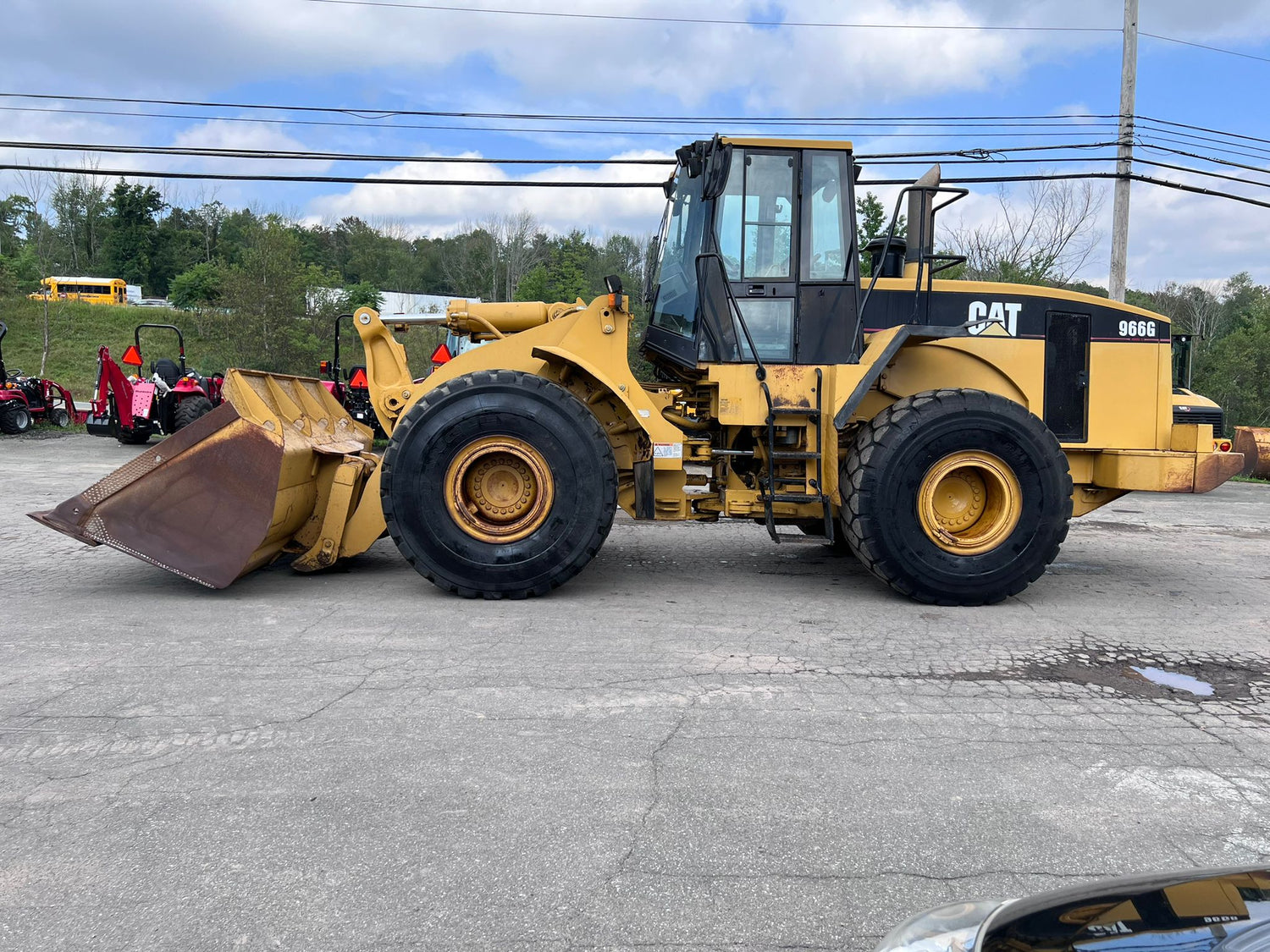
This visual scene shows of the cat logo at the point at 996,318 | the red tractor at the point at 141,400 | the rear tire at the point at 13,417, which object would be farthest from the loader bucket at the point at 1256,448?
the rear tire at the point at 13,417

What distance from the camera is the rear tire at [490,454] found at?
19.4 feet

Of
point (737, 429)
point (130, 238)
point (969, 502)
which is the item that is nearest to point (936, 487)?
point (969, 502)

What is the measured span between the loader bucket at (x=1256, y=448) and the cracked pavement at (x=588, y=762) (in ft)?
41.4

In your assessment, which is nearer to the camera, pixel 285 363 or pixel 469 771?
pixel 469 771

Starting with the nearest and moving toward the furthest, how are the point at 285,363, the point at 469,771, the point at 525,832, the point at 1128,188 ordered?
the point at 525,832, the point at 469,771, the point at 1128,188, the point at 285,363

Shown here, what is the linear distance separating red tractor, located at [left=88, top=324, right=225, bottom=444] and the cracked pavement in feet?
38.5

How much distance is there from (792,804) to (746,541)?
5439 millimetres

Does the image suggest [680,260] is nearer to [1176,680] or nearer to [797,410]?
[797,410]

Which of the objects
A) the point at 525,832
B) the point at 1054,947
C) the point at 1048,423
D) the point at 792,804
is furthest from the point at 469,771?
the point at 1048,423

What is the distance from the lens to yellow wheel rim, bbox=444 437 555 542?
19.6ft

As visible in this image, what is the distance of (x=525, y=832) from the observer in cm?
290

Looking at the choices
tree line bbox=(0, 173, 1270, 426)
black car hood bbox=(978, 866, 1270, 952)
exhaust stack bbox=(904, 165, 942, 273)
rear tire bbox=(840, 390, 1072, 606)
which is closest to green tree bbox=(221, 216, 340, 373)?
tree line bbox=(0, 173, 1270, 426)

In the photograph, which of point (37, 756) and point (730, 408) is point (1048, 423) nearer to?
point (730, 408)

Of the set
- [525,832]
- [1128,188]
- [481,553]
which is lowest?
[525,832]
